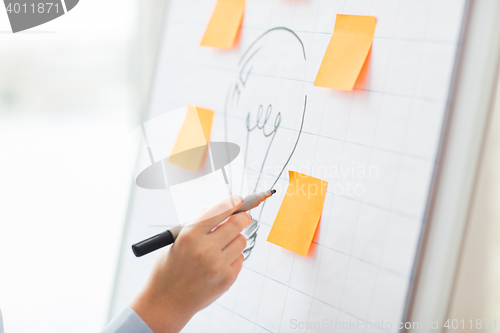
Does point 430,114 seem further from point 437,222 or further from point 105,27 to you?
point 105,27

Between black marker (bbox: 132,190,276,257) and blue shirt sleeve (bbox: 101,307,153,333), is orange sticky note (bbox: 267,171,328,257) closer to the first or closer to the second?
black marker (bbox: 132,190,276,257)

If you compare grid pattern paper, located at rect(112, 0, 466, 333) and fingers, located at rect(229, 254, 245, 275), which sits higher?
grid pattern paper, located at rect(112, 0, 466, 333)

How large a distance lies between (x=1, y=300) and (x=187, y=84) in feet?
1.91

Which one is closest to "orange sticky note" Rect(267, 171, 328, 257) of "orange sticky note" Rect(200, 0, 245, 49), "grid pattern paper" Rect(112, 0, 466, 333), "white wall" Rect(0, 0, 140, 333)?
"grid pattern paper" Rect(112, 0, 466, 333)

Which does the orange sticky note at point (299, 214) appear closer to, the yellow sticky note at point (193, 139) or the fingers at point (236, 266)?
the fingers at point (236, 266)

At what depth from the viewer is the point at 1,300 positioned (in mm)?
694

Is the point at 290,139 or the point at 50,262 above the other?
the point at 290,139

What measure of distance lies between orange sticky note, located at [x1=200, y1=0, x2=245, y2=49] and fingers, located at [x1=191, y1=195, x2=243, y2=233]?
0.28 m

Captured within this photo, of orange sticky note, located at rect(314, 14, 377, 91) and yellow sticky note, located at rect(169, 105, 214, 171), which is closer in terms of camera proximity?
orange sticky note, located at rect(314, 14, 377, 91)

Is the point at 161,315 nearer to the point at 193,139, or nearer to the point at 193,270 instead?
the point at 193,270

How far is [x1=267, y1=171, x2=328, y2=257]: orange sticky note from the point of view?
1.43ft

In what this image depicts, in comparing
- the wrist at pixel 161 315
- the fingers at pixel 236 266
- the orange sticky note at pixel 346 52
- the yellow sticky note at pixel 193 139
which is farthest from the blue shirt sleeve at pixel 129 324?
the orange sticky note at pixel 346 52

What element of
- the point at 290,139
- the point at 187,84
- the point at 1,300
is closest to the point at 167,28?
the point at 187,84

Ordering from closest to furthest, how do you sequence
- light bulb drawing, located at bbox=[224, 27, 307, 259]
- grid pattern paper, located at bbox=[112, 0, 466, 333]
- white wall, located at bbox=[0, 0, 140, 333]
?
grid pattern paper, located at bbox=[112, 0, 466, 333] → light bulb drawing, located at bbox=[224, 27, 307, 259] → white wall, located at bbox=[0, 0, 140, 333]
